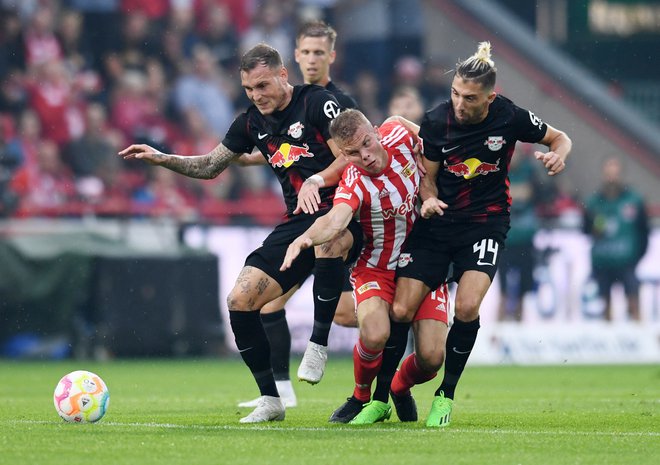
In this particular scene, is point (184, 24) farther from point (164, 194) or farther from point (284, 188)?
point (284, 188)

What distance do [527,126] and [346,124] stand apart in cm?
125

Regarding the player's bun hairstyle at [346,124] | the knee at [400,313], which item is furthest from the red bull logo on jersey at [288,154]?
the knee at [400,313]

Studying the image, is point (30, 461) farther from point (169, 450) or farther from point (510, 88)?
point (510, 88)

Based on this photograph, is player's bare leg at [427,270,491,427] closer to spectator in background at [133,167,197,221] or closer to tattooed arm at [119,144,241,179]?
tattooed arm at [119,144,241,179]

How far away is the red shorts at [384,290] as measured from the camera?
821cm

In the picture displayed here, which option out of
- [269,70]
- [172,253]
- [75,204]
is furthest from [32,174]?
[269,70]

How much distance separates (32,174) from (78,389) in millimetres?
9622

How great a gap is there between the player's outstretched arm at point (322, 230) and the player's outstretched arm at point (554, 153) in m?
1.21

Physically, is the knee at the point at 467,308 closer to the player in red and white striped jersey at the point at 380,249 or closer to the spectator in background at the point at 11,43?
the player in red and white striped jersey at the point at 380,249

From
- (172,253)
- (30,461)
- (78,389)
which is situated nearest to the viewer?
(30,461)

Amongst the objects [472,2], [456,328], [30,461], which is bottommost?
[30,461]

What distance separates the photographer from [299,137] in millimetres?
8211

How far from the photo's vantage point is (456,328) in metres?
8.05

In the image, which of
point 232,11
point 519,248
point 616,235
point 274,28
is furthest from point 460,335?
point 232,11
